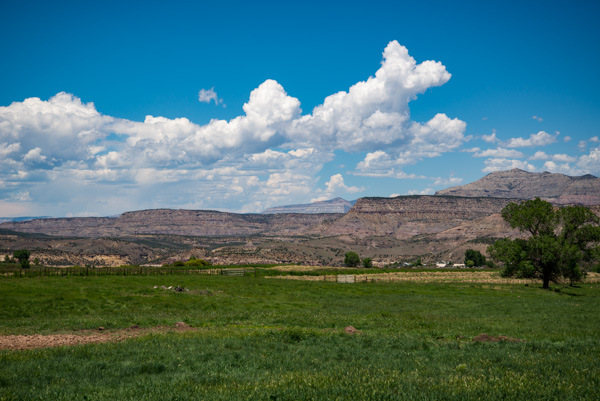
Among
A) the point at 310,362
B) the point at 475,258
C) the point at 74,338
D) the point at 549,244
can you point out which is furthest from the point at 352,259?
the point at 310,362

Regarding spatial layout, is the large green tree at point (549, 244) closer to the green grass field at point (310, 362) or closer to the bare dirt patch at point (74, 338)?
the green grass field at point (310, 362)

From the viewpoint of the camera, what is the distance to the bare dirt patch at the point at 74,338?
16672 millimetres

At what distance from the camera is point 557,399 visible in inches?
349

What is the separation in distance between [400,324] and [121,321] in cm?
1585

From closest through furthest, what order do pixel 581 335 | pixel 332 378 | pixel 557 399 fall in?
pixel 557 399 < pixel 332 378 < pixel 581 335

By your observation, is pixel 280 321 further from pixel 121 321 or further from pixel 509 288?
pixel 509 288

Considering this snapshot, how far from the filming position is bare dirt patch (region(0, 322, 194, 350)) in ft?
54.7

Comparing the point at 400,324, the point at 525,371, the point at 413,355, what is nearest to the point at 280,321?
the point at 400,324

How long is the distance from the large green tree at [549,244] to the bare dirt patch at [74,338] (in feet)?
A: 156

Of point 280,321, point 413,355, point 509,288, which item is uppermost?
point 413,355

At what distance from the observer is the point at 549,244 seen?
173 feet

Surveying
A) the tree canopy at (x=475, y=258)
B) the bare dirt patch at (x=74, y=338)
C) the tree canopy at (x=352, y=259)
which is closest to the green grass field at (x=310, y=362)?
the bare dirt patch at (x=74, y=338)

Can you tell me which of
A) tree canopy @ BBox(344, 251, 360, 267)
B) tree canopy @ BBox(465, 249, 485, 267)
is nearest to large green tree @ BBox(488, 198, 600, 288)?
tree canopy @ BBox(344, 251, 360, 267)

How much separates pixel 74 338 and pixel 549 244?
53.6 meters
